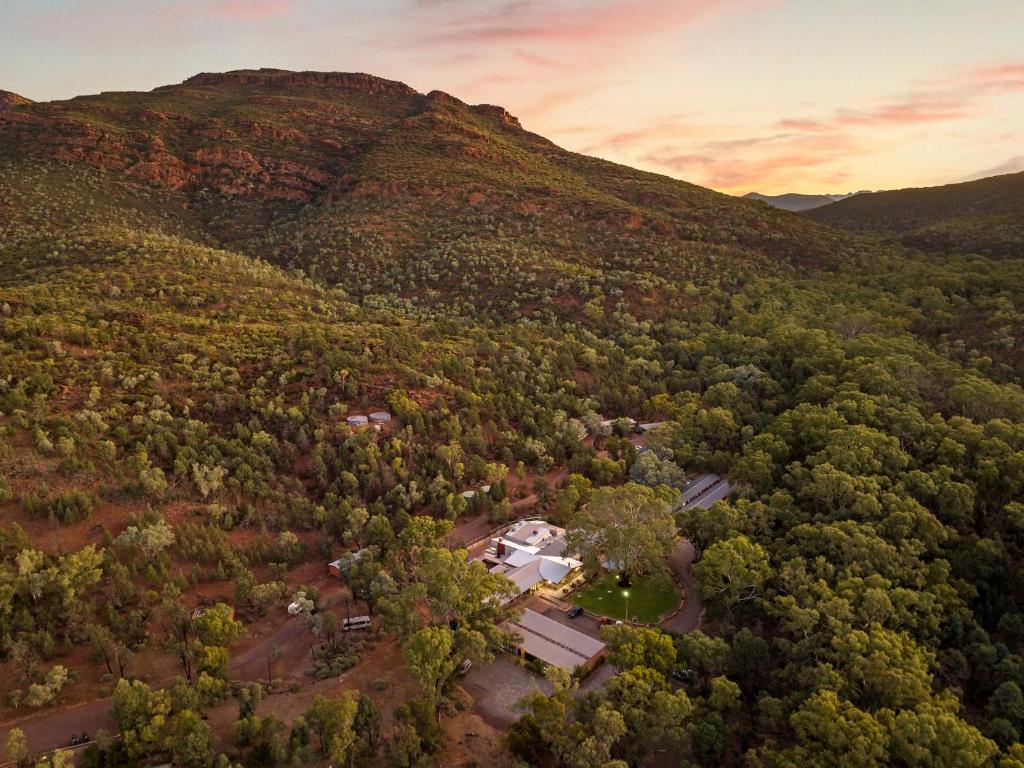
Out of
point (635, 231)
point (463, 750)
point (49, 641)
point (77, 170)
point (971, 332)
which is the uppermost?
point (77, 170)

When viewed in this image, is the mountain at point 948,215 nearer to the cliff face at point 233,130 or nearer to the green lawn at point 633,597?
the cliff face at point 233,130

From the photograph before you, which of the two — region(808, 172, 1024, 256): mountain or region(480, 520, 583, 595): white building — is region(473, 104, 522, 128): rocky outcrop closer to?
region(808, 172, 1024, 256): mountain

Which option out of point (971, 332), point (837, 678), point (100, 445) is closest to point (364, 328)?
point (100, 445)

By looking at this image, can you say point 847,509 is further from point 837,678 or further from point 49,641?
point 49,641

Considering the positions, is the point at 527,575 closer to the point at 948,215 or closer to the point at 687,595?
the point at 687,595

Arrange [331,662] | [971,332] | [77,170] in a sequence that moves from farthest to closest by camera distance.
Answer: [77,170]
[971,332]
[331,662]

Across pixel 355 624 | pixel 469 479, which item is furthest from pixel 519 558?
pixel 355 624

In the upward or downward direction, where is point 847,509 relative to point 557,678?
upward

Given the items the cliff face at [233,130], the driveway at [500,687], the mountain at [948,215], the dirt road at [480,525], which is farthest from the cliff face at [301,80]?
the driveway at [500,687]
